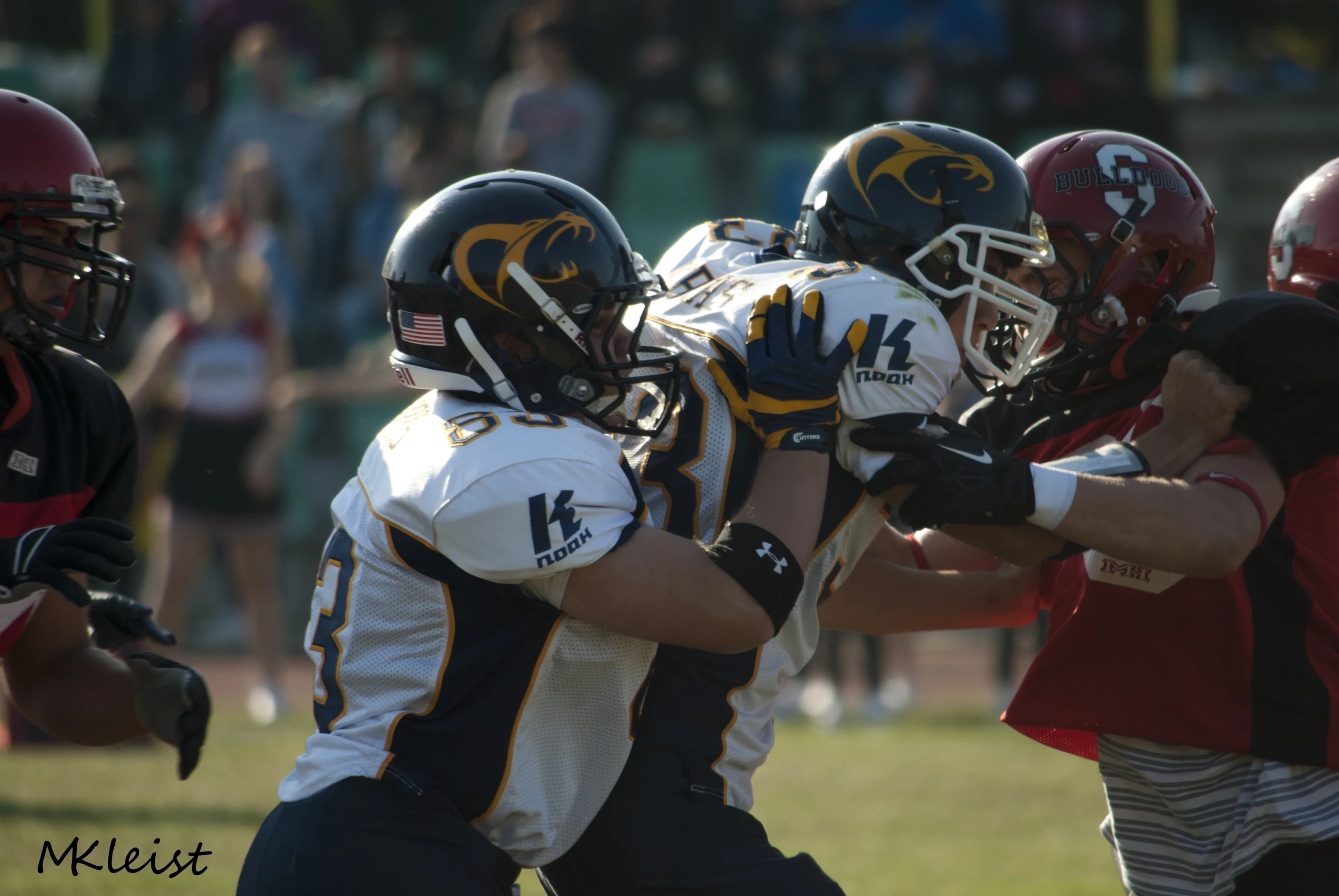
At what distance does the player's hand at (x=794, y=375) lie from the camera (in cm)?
267

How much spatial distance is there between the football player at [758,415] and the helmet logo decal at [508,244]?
31cm

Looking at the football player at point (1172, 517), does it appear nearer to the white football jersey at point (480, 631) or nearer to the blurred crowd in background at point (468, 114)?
the white football jersey at point (480, 631)

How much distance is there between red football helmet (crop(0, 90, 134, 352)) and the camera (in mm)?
3090

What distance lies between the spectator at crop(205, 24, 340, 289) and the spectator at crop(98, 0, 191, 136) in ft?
3.34

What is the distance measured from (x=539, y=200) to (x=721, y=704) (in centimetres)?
103

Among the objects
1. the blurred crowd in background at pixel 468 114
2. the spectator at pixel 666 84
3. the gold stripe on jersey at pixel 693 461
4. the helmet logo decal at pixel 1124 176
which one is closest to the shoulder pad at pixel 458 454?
the gold stripe on jersey at pixel 693 461

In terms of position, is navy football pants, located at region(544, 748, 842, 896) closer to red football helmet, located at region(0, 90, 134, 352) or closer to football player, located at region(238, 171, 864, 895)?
football player, located at region(238, 171, 864, 895)

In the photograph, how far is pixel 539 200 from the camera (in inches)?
114

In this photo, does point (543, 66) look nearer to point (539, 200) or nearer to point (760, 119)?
point (760, 119)

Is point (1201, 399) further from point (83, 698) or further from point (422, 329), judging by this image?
point (83, 698)

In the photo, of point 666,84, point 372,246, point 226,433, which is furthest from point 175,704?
point 666,84

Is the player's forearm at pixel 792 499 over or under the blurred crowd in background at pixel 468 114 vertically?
over

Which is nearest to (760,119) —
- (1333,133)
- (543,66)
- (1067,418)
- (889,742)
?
(543,66)

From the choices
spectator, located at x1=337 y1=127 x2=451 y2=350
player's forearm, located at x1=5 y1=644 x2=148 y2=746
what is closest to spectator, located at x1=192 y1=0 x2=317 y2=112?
spectator, located at x1=337 y1=127 x2=451 y2=350
